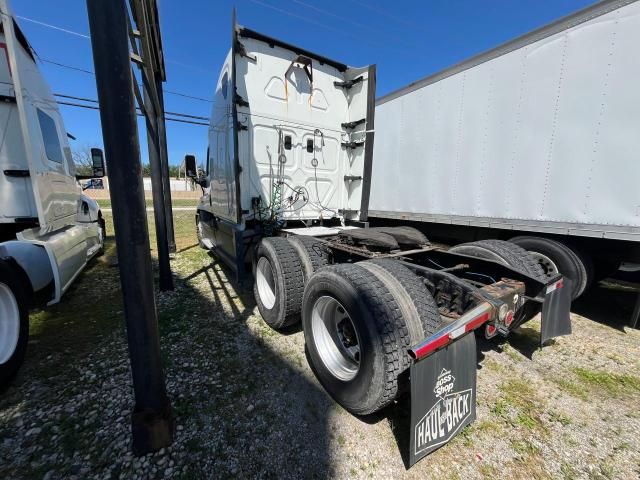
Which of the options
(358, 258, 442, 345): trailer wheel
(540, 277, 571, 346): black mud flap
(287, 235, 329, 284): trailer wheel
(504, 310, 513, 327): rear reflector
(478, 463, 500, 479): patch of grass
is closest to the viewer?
(478, 463, 500, 479): patch of grass

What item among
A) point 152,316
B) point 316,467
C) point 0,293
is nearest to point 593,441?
point 316,467

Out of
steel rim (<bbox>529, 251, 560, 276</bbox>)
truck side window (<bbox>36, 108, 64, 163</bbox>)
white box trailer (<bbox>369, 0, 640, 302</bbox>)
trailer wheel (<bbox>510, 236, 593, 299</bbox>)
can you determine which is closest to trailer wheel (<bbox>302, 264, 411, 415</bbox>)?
trailer wheel (<bbox>510, 236, 593, 299</bbox>)

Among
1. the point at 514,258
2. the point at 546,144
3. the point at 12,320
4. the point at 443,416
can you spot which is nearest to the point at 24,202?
the point at 12,320

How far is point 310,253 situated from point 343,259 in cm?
41

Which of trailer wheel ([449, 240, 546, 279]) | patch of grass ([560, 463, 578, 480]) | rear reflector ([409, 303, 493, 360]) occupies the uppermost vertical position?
trailer wheel ([449, 240, 546, 279])

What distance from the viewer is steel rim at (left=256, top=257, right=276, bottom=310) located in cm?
346

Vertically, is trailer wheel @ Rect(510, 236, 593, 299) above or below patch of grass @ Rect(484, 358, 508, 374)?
above

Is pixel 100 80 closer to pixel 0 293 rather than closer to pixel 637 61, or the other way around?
pixel 0 293

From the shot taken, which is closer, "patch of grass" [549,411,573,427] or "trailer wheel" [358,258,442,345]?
"trailer wheel" [358,258,442,345]

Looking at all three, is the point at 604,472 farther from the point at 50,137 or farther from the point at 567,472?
the point at 50,137

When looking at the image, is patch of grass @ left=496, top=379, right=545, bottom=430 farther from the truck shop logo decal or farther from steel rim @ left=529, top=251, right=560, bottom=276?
steel rim @ left=529, top=251, right=560, bottom=276

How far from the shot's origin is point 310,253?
10.4 ft

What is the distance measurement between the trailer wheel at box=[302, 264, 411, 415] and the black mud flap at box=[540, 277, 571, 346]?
1.37 m

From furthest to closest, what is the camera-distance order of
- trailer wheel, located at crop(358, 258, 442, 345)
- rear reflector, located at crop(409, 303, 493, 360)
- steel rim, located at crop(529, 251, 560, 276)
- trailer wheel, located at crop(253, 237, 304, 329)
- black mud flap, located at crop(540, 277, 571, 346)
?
steel rim, located at crop(529, 251, 560, 276)
trailer wheel, located at crop(253, 237, 304, 329)
black mud flap, located at crop(540, 277, 571, 346)
trailer wheel, located at crop(358, 258, 442, 345)
rear reflector, located at crop(409, 303, 493, 360)
